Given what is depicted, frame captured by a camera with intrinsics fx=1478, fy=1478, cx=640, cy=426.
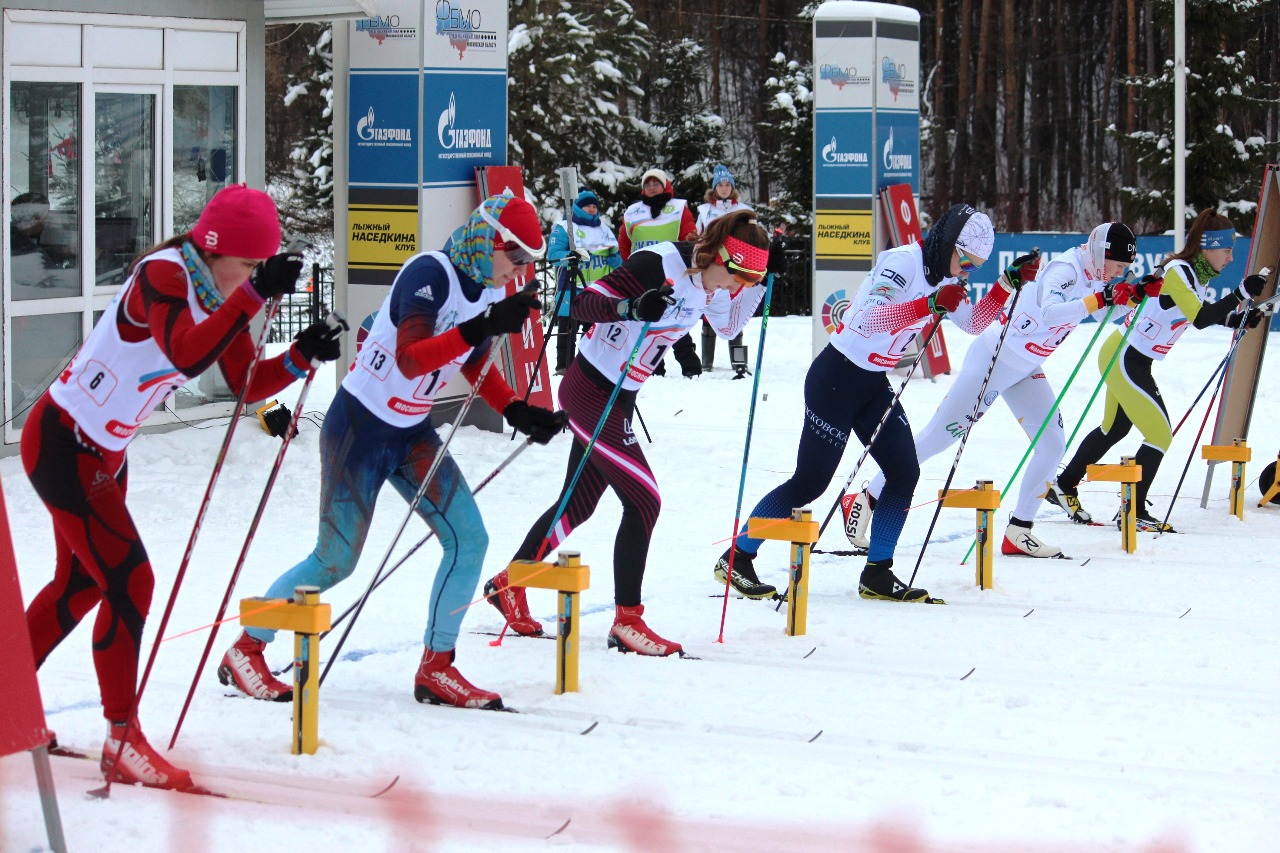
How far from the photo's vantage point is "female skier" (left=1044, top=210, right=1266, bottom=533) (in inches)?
324

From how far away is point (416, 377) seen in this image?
4.35m

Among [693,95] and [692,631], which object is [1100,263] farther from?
[693,95]

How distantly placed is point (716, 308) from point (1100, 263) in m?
2.74

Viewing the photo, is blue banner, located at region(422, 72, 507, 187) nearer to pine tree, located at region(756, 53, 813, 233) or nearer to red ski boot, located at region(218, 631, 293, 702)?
red ski boot, located at region(218, 631, 293, 702)

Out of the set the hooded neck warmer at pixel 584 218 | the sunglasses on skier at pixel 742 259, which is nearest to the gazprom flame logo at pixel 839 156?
the hooded neck warmer at pixel 584 218

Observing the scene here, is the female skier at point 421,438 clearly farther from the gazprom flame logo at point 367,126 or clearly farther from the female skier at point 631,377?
the gazprom flame logo at point 367,126

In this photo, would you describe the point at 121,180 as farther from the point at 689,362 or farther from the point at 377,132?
the point at 689,362

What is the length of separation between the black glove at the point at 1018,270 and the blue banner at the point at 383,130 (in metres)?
4.92

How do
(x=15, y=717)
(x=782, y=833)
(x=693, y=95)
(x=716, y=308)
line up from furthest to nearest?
(x=693, y=95), (x=716, y=308), (x=782, y=833), (x=15, y=717)

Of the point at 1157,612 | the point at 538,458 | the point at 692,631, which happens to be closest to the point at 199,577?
the point at 692,631

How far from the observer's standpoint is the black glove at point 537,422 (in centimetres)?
444

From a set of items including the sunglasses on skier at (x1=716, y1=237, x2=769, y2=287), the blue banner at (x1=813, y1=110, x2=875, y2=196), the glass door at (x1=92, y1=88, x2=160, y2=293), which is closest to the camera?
the sunglasses on skier at (x1=716, y1=237, x2=769, y2=287)

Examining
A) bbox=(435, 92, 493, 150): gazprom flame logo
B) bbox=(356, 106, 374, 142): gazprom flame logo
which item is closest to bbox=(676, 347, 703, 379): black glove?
bbox=(435, 92, 493, 150): gazprom flame logo

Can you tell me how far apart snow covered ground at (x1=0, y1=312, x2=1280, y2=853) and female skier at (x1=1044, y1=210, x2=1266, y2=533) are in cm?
58
